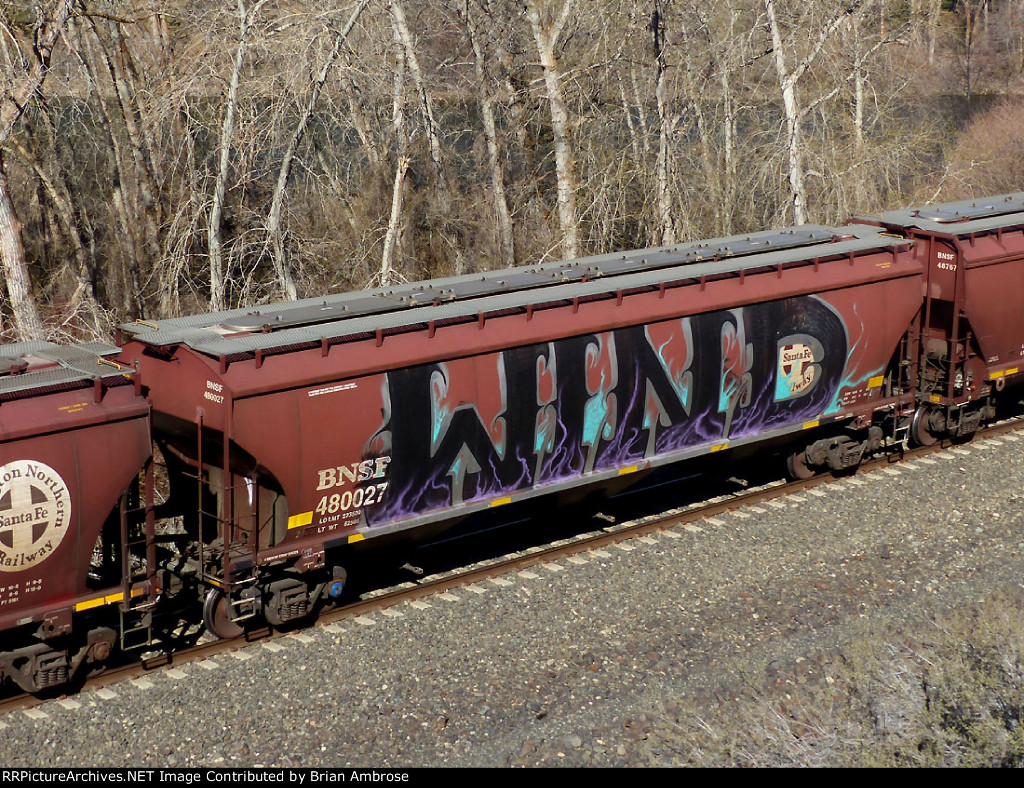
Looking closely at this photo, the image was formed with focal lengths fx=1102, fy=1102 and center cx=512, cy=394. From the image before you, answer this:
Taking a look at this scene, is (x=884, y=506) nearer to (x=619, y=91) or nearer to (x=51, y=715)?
(x=51, y=715)

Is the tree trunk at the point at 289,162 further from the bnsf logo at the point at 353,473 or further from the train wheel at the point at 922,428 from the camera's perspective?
the train wheel at the point at 922,428

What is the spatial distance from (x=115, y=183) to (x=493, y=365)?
1213 cm

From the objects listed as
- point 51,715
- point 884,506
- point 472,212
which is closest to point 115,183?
point 472,212

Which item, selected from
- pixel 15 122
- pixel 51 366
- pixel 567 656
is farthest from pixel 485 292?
pixel 15 122

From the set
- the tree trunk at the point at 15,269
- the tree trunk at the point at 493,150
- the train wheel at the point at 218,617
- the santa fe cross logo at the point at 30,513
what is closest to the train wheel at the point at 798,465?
the tree trunk at the point at 493,150

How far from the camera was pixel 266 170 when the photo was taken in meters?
18.6

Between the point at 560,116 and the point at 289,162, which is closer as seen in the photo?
the point at 289,162

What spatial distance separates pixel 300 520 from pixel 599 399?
399 cm

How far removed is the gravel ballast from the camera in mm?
9664

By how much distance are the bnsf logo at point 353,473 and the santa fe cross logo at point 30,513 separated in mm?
2505

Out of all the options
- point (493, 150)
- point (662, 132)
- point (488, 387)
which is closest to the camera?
point (488, 387)

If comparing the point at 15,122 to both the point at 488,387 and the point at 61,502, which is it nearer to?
the point at 61,502

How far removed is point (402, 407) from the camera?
38.3 feet

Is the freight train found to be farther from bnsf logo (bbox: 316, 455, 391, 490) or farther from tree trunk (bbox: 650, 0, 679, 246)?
tree trunk (bbox: 650, 0, 679, 246)
